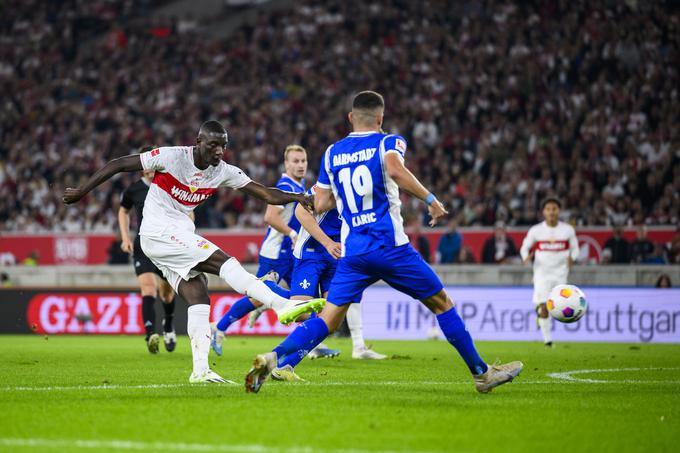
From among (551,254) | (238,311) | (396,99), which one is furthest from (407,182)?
(396,99)

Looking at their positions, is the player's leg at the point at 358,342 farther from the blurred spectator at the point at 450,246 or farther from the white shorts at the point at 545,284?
the blurred spectator at the point at 450,246

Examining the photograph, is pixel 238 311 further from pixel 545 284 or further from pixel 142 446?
pixel 142 446

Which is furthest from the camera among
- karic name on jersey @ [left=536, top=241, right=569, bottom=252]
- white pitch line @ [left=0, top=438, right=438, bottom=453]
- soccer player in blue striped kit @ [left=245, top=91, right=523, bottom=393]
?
karic name on jersey @ [left=536, top=241, right=569, bottom=252]

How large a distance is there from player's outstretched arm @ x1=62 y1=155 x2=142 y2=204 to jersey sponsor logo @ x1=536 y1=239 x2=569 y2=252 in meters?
9.76

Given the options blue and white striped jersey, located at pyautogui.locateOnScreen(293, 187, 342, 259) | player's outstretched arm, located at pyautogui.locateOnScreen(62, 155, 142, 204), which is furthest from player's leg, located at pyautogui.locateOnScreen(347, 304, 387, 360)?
player's outstretched arm, located at pyautogui.locateOnScreen(62, 155, 142, 204)

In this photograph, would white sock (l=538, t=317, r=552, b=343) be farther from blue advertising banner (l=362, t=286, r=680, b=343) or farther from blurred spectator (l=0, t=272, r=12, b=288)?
blurred spectator (l=0, t=272, r=12, b=288)

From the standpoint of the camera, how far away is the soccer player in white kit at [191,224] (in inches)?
346

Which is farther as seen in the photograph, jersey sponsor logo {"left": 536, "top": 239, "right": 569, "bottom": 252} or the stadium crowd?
the stadium crowd

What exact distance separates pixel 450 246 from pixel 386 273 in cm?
1451

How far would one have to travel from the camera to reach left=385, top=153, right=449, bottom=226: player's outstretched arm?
7727 mm

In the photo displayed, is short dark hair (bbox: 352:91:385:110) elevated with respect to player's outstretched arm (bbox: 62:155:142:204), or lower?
elevated

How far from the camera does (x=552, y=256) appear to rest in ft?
55.4

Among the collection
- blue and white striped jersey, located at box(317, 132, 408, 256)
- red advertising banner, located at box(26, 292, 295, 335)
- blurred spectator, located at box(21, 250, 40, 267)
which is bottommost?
red advertising banner, located at box(26, 292, 295, 335)

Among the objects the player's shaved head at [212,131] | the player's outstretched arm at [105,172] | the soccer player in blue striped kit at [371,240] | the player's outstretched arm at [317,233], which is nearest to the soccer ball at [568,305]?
the player's outstretched arm at [317,233]
